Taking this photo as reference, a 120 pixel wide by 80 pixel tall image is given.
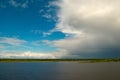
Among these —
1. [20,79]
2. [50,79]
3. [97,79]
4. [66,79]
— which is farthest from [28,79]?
[97,79]

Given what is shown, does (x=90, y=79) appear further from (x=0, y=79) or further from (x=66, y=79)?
(x=0, y=79)

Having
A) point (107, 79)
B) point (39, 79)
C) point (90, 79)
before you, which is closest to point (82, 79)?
point (90, 79)

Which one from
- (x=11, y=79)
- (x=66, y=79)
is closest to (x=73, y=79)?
(x=66, y=79)

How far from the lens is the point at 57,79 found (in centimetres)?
4006

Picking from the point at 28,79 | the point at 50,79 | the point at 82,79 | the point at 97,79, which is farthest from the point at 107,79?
the point at 28,79

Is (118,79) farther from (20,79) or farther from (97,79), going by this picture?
(20,79)

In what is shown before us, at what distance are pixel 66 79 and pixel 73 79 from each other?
1.50 meters

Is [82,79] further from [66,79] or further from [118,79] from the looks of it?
[118,79]

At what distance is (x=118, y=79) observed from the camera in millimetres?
39219

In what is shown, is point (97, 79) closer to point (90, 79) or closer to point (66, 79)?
point (90, 79)

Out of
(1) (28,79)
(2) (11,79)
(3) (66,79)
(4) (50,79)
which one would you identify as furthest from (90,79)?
(2) (11,79)

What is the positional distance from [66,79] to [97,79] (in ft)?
21.5

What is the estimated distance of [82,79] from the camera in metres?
39.9

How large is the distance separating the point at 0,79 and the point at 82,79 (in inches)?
685
